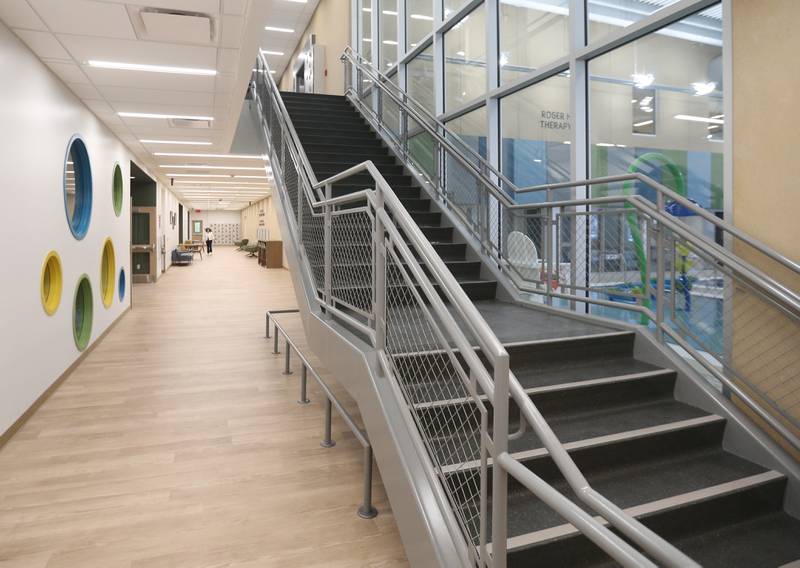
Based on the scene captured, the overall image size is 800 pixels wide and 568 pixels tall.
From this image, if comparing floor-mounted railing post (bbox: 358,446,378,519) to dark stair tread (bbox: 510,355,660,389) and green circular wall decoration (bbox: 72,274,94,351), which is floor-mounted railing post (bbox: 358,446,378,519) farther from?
green circular wall decoration (bbox: 72,274,94,351)

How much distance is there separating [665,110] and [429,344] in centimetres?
272

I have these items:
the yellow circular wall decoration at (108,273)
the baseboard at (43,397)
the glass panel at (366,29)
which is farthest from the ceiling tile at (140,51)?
the glass panel at (366,29)

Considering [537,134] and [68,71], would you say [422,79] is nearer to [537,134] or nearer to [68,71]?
[537,134]

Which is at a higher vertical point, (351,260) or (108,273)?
(351,260)

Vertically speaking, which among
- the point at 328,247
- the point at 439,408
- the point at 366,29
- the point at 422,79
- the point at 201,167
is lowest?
the point at 439,408

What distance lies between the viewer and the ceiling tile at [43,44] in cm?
378

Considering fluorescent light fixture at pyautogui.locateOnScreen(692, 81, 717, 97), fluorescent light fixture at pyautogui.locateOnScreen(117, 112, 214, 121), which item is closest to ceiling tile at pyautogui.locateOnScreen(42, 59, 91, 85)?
fluorescent light fixture at pyautogui.locateOnScreen(117, 112, 214, 121)

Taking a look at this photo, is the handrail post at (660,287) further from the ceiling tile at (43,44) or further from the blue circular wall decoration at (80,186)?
the blue circular wall decoration at (80,186)

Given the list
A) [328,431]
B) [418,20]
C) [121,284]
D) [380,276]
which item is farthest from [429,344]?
[121,284]

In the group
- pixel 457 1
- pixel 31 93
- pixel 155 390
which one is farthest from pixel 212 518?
pixel 457 1

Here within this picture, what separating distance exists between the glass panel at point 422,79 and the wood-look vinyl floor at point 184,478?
14.2 feet

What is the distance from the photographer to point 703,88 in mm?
3746

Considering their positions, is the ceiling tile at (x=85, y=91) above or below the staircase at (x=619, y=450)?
above

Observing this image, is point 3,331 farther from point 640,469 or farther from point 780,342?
point 780,342
